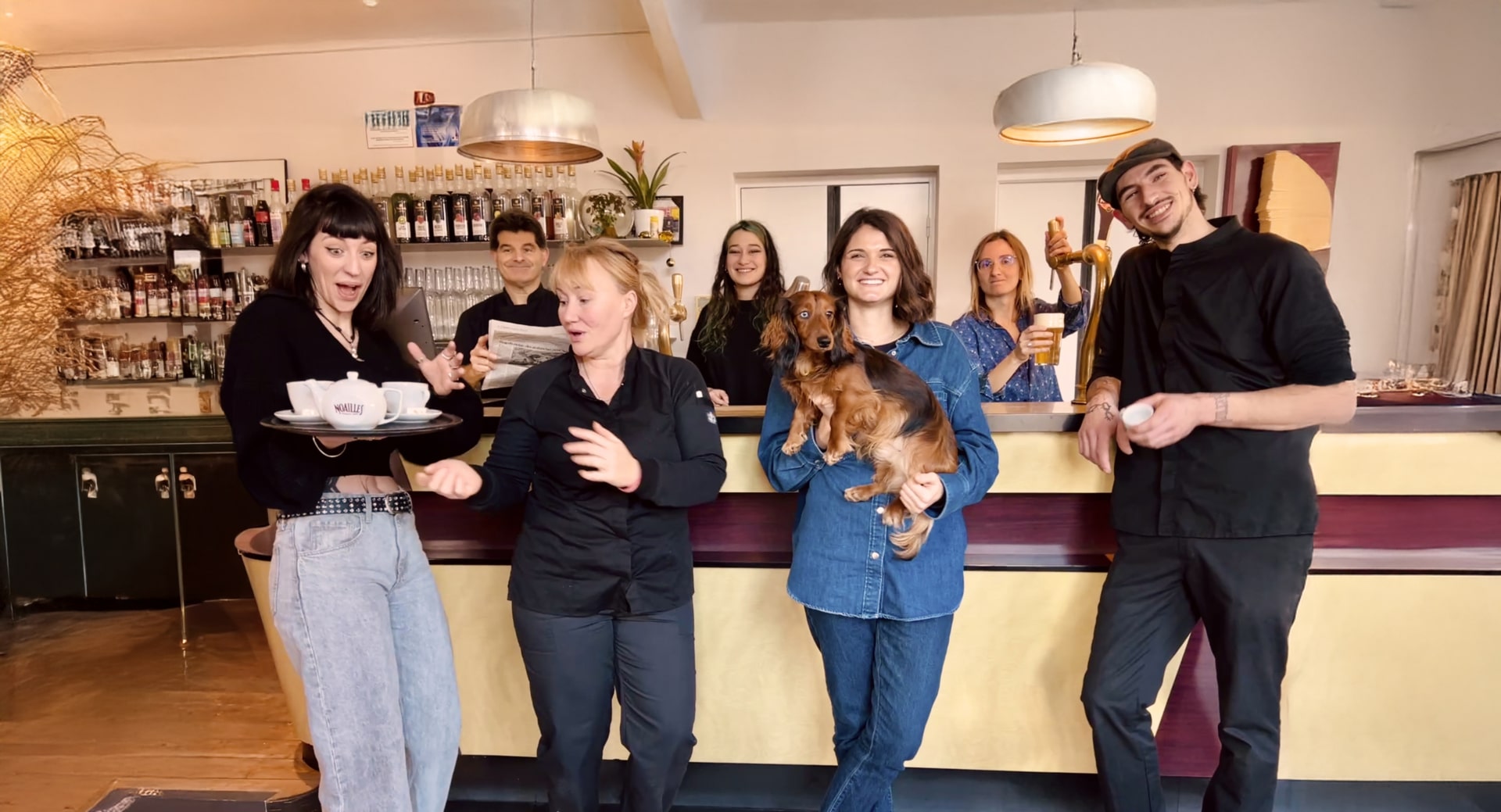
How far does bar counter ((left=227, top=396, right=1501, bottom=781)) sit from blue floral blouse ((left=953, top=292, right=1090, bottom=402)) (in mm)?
632

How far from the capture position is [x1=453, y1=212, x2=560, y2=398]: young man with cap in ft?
10.1

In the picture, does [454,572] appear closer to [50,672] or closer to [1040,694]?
[1040,694]

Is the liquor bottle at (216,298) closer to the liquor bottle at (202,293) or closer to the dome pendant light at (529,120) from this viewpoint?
the liquor bottle at (202,293)

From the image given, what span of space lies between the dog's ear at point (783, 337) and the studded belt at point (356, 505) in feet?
2.78

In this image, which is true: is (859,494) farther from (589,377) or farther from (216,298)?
(216,298)

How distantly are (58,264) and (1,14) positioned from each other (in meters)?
2.12

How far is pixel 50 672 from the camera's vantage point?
11.3 feet

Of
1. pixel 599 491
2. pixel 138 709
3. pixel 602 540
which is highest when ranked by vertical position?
pixel 599 491

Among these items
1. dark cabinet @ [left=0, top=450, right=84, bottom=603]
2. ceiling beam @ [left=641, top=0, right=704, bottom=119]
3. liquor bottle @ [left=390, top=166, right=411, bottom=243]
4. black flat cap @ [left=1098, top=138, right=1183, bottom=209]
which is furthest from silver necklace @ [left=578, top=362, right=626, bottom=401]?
dark cabinet @ [left=0, top=450, right=84, bottom=603]

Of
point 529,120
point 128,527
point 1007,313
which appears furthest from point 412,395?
point 128,527

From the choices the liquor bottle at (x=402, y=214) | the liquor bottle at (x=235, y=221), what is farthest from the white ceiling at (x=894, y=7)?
the liquor bottle at (x=235, y=221)

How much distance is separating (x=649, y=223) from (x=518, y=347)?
2.41 m

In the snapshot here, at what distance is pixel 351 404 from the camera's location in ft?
4.43

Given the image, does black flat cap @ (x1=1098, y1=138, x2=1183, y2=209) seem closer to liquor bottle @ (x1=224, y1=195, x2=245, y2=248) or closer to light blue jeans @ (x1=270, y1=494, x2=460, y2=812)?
light blue jeans @ (x1=270, y1=494, x2=460, y2=812)
